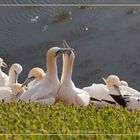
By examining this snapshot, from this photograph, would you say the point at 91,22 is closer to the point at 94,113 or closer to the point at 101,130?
the point at 94,113

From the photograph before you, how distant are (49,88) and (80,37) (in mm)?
1865

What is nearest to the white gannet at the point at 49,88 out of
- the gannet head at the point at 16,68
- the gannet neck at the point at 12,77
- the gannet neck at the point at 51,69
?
the gannet neck at the point at 51,69

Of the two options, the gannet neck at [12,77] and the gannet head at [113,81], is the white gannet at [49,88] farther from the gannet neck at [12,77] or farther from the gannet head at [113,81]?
the gannet neck at [12,77]

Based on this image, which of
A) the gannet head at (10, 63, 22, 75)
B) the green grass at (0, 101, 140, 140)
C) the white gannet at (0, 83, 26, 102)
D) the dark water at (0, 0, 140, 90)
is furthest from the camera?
the dark water at (0, 0, 140, 90)

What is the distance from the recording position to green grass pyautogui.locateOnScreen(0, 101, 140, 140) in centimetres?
259

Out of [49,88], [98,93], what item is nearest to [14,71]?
[98,93]

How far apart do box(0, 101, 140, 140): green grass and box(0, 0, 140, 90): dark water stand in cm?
331

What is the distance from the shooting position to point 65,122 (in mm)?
2895

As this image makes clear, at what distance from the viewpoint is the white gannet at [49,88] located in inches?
200

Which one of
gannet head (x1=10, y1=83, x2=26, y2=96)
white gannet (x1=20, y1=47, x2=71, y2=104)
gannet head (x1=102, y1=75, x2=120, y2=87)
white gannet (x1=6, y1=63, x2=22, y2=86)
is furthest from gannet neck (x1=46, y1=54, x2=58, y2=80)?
white gannet (x1=6, y1=63, x2=22, y2=86)

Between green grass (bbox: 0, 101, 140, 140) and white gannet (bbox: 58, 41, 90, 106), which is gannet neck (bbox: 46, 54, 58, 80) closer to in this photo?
white gannet (bbox: 58, 41, 90, 106)

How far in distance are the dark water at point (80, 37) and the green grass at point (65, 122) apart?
331 cm

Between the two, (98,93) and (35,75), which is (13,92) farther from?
(98,93)

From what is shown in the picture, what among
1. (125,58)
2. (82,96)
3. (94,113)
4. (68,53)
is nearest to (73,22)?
(125,58)
